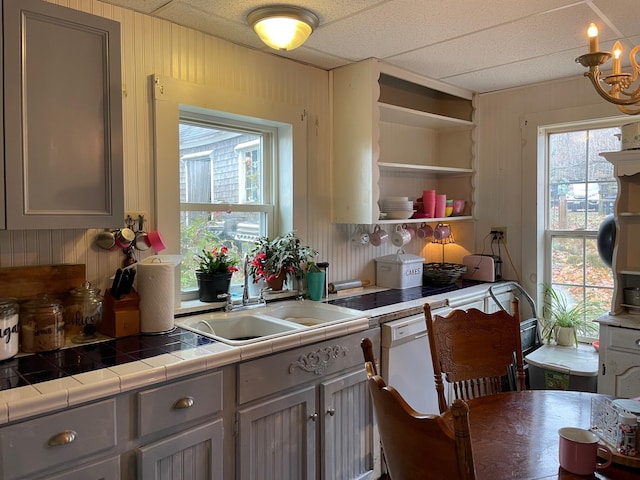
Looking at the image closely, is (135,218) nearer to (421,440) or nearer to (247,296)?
(247,296)

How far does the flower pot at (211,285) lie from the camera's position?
2391mm

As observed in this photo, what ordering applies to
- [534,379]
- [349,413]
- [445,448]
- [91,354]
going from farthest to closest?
[534,379]
[349,413]
[91,354]
[445,448]

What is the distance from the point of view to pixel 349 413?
223 centimetres

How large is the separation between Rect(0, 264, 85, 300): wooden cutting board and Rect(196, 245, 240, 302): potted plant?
597 millimetres

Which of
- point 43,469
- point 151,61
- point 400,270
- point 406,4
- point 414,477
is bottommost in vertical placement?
point 43,469

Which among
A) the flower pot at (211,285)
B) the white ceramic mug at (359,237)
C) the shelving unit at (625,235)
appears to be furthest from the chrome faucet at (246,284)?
the shelving unit at (625,235)

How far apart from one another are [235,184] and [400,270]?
1.19 meters

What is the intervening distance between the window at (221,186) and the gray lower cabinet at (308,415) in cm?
81

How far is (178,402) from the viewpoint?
1.58 metres

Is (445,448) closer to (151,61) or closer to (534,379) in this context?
(151,61)

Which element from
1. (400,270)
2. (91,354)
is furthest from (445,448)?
(400,270)

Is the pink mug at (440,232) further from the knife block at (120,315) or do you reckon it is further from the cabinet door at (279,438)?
the knife block at (120,315)

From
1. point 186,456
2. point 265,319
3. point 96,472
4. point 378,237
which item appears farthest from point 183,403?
point 378,237

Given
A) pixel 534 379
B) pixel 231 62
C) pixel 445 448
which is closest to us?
pixel 445 448
